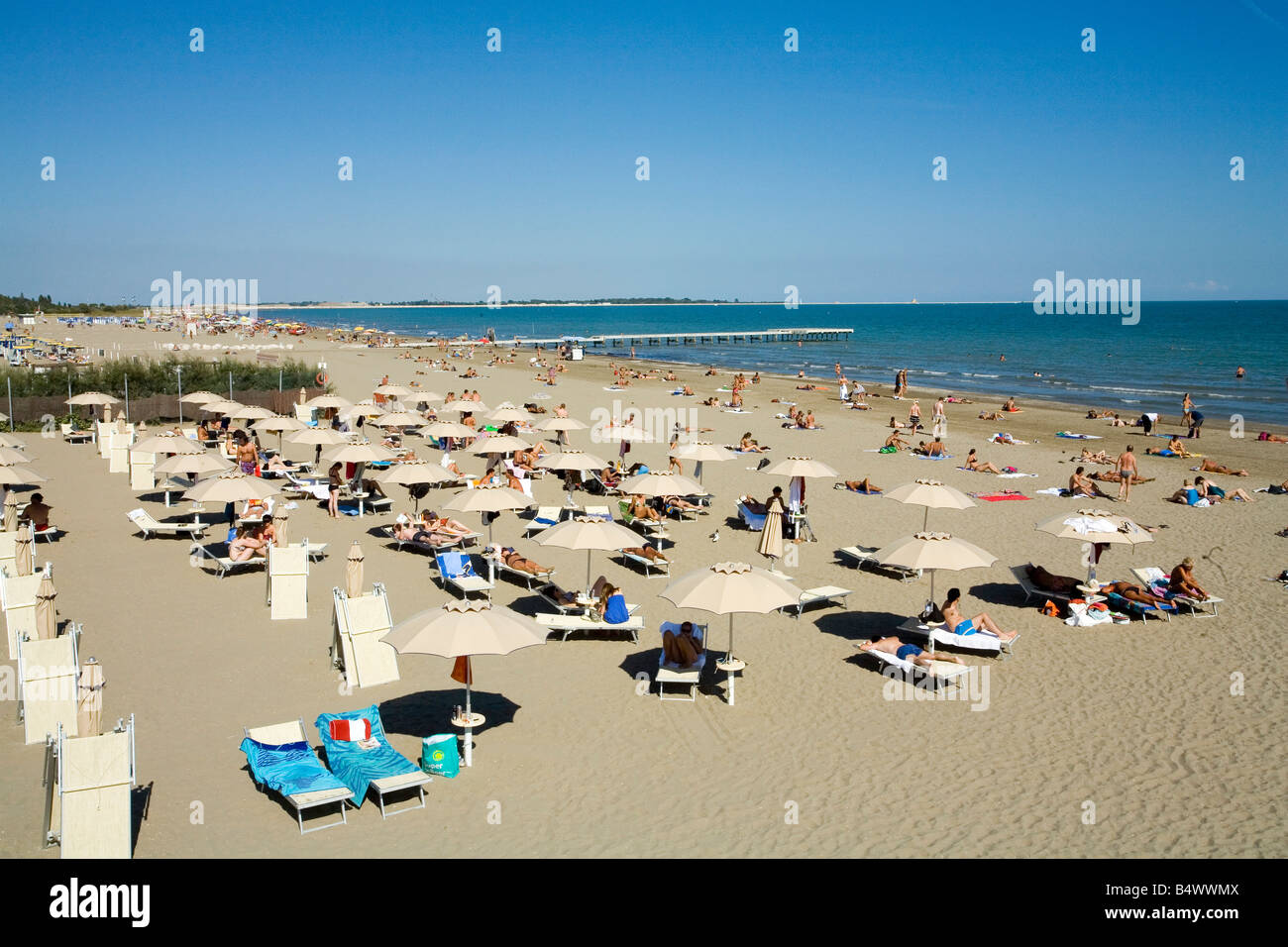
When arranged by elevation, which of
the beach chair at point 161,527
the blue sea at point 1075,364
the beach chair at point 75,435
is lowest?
the beach chair at point 161,527

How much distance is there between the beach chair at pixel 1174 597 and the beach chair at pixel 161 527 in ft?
45.6

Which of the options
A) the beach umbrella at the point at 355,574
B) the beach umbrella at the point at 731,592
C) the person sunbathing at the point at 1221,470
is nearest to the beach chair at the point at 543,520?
the beach umbrella at the point at 355,574

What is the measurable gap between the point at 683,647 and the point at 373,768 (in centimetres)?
345

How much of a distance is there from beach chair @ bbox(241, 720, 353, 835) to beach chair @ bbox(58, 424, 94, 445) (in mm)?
20651

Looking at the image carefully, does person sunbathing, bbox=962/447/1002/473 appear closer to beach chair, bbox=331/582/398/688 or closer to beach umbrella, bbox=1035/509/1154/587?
beach umbrella, bbox=1035/509/1154/587

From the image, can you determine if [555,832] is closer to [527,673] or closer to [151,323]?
[527,673]

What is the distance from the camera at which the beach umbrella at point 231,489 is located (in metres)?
13.2

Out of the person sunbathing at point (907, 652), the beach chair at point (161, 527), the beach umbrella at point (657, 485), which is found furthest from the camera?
the beach chair at point (161, 527)

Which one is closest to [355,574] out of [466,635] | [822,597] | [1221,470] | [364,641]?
[364,641]

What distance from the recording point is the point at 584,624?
10664mm

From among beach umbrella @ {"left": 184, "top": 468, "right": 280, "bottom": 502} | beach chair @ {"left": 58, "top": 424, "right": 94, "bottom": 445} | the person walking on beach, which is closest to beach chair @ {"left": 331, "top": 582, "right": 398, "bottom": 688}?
beach umbrella @ {"left": 184, "top": 468, "right": 280, "bottom": 502}

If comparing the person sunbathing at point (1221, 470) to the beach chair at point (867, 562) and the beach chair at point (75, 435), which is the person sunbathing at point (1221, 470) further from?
the beach chair at point (75, 435)
